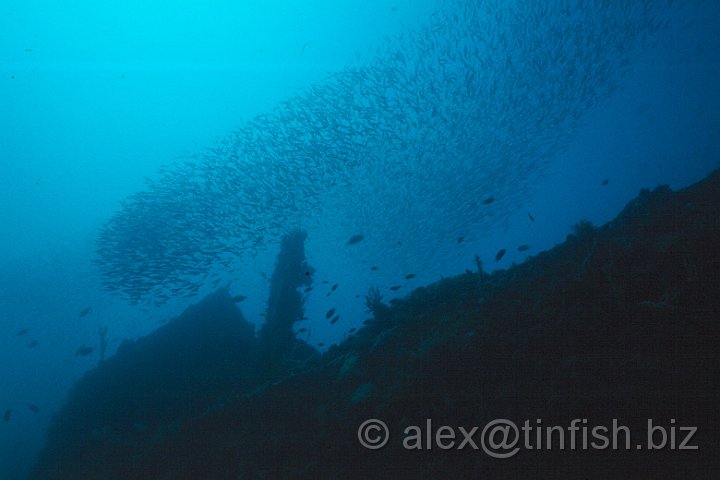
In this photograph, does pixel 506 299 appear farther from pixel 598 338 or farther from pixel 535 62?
pixel 535 62

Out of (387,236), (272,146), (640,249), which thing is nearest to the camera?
(640,249)

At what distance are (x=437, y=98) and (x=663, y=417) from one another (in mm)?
14894

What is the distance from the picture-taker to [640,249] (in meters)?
5.84

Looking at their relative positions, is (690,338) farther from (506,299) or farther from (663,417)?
(506,299)

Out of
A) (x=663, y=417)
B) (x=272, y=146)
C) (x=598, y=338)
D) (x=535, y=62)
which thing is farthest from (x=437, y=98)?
(x=663, y=417)

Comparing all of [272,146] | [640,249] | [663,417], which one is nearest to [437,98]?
[272,146]

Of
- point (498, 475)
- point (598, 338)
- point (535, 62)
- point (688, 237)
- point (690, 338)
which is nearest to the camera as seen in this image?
point (498, 475)

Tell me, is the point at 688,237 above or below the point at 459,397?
above

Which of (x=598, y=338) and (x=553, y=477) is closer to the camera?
(x=553, y=477)

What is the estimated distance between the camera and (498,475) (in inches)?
134

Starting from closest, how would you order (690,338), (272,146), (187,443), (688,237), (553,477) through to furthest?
(553,477), (690,338), (688,237), (187,443), (272,146)

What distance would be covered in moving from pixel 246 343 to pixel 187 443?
875 centimetres

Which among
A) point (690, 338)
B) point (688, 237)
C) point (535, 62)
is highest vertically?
point (535, 62)

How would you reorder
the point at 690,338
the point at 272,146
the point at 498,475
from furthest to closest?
the point at 272,146, the point at 690,338, the point at 498,475
